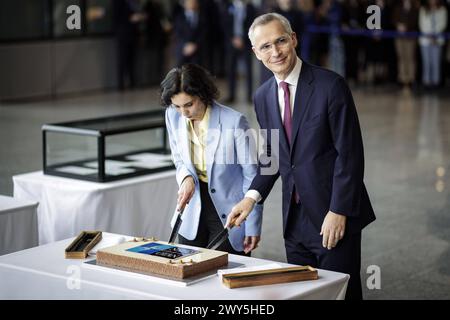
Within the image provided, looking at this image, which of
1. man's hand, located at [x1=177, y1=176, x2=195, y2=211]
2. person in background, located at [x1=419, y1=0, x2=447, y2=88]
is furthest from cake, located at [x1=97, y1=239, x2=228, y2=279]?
person in background, located at [x1=419, y1=0, x2=447, y2=88]

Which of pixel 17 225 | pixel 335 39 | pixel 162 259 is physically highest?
pixel 335 39

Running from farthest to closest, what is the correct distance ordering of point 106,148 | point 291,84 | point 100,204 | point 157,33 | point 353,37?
point 353,37 → point 157,33 → point 106,148 → point 100,204 → point 291,84

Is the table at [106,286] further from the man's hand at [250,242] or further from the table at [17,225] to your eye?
the table at [17,225]

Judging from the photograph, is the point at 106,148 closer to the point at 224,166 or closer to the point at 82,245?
the point at 224,166

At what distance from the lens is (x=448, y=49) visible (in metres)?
18.3

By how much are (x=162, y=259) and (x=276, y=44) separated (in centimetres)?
104

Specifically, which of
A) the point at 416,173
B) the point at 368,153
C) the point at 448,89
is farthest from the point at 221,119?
the point at 448,89

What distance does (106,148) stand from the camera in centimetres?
636

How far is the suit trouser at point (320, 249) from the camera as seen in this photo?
13.5ft

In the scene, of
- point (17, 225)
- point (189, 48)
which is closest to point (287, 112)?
point (17, 225)

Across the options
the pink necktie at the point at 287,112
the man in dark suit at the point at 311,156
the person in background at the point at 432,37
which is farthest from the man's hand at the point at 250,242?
the person in background at the point at 432,37

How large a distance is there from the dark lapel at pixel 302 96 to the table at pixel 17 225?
7.23ft

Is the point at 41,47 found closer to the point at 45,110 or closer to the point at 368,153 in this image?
the point at 45,110

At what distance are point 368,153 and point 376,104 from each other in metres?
4.85
